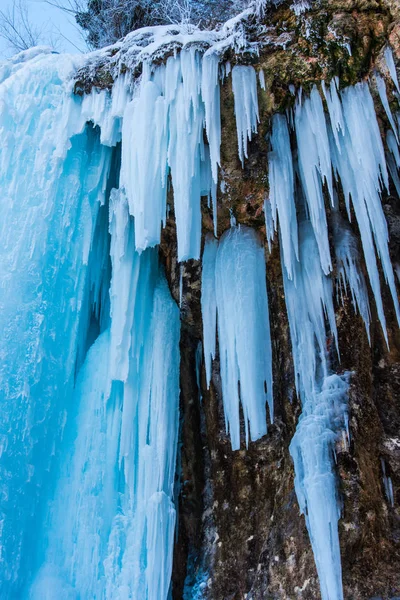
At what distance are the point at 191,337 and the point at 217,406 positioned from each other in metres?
0.74

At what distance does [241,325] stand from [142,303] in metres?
1.09

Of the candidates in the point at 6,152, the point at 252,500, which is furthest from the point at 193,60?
the point at 252,500

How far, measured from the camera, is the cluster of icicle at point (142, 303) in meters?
3.71

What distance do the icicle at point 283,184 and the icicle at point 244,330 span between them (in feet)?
1.12

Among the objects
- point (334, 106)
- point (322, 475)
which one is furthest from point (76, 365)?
point (334, 106)

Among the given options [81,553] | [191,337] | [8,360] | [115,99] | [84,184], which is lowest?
[81,553]

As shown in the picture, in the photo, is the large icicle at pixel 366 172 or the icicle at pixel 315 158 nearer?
the large icicle at pixel 366 172

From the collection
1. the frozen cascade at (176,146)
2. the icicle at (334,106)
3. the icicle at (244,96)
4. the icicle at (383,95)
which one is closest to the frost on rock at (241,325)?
the frozen cascade at (176,146)

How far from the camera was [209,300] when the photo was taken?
4293 mm

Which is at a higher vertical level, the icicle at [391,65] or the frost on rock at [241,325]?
the icicle at [391,65]

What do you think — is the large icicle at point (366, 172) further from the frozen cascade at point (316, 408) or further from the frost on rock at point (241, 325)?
the frost on rock at point (241, 325)

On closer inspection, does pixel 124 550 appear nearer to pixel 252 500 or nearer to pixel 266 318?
pixel 252 500

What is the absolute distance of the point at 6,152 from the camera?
4.71 m

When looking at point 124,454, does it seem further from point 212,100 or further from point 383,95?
point 383,95
